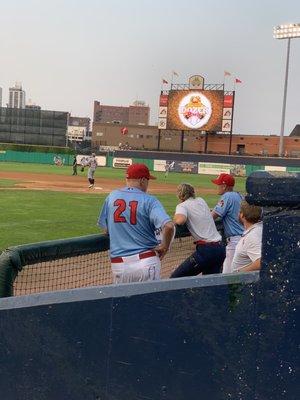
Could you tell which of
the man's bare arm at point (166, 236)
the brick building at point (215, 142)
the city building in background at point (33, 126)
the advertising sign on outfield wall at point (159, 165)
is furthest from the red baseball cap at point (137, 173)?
the city building in background at point (33, 126)

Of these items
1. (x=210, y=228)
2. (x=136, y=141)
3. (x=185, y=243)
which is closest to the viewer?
(x=210, y=228)

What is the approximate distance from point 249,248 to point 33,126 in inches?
3734

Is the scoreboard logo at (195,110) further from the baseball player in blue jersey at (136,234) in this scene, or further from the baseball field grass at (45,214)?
the baseball player in blue jersey at (136,234)

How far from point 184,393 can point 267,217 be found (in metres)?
0.82

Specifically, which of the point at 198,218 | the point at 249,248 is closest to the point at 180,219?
the point at 198,218

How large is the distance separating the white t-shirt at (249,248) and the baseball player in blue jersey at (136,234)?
64cm

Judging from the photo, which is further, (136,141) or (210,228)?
(136,141)

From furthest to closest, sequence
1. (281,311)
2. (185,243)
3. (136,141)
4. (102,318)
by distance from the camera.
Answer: (136,141)
(185,243)
(102,318)
(281,311)

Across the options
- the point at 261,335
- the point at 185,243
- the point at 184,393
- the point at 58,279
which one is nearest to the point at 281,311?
the point at 261,335

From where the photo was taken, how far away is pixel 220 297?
7.22ft

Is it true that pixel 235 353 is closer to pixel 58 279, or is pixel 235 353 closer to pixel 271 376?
pixel 271 376

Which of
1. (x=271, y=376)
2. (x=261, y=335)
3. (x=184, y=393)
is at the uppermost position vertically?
(x=261, y=335)

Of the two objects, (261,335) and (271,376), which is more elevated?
(261,335)

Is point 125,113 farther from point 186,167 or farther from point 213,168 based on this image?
point 213,168
